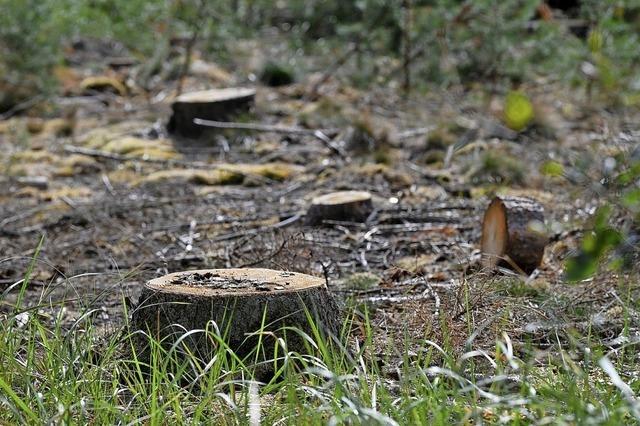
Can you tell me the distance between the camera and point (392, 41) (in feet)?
35.1

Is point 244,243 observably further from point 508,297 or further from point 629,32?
point 629,32

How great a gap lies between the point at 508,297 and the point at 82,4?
1075 cm

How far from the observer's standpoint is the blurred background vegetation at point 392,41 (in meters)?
9.90

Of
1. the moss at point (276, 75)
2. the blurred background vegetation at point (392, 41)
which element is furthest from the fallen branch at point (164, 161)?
the moss at point (276, 75)

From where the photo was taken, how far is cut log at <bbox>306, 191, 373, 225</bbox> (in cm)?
566

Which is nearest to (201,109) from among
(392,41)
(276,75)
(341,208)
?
(276,75)

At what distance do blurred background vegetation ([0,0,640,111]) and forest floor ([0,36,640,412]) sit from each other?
27 cm

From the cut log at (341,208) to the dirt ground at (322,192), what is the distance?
91 mm

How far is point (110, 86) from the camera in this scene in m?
11.1

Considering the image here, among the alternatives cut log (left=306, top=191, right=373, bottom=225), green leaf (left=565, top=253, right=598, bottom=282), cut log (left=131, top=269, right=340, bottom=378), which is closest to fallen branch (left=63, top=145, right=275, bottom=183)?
cut log (left=306, top=191, right=373, bottom=225)

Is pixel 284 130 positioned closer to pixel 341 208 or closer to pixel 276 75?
pixel 341 208

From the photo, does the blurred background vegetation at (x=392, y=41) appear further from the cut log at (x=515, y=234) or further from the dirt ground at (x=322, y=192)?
the cut log at (x=515, y=234)

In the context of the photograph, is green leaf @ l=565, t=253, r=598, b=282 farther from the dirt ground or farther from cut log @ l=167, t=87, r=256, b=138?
cut log @ l=167, t=87, r=256, b=138

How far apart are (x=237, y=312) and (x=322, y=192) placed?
3.51 m
